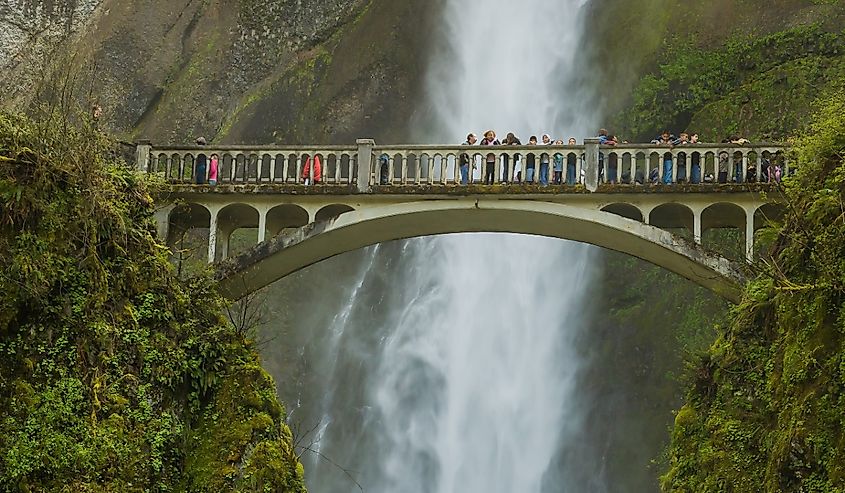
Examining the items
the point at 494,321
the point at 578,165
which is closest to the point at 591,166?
the point at 578,165

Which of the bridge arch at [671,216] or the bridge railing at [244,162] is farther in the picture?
the bridge railing at [244,162]

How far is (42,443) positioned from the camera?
14.3 meters

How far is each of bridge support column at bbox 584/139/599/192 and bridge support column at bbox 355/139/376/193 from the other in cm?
374

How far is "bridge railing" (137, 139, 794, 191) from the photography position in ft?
63.8

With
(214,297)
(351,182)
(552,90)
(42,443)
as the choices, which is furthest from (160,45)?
(42,443)

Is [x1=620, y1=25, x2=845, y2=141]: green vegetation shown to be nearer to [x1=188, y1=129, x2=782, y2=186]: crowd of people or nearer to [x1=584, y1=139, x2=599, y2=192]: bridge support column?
[x1=188, y1=129, x2=782, y2=186]: crowd of people

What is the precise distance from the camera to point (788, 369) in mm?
14094

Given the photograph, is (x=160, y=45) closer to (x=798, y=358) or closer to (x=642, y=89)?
(x=642, y=89)

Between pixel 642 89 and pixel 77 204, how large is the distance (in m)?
19.0

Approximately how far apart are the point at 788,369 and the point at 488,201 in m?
7.26

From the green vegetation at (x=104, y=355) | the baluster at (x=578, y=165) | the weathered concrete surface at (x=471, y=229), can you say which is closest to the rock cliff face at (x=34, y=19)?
the weathered concrete surface at (x=471, y=229)

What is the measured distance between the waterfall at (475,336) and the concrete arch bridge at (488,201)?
30.9ft

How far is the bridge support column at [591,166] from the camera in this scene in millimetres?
19812

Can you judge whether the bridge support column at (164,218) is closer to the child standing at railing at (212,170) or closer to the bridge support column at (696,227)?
the child standing at railing at (212,170)
